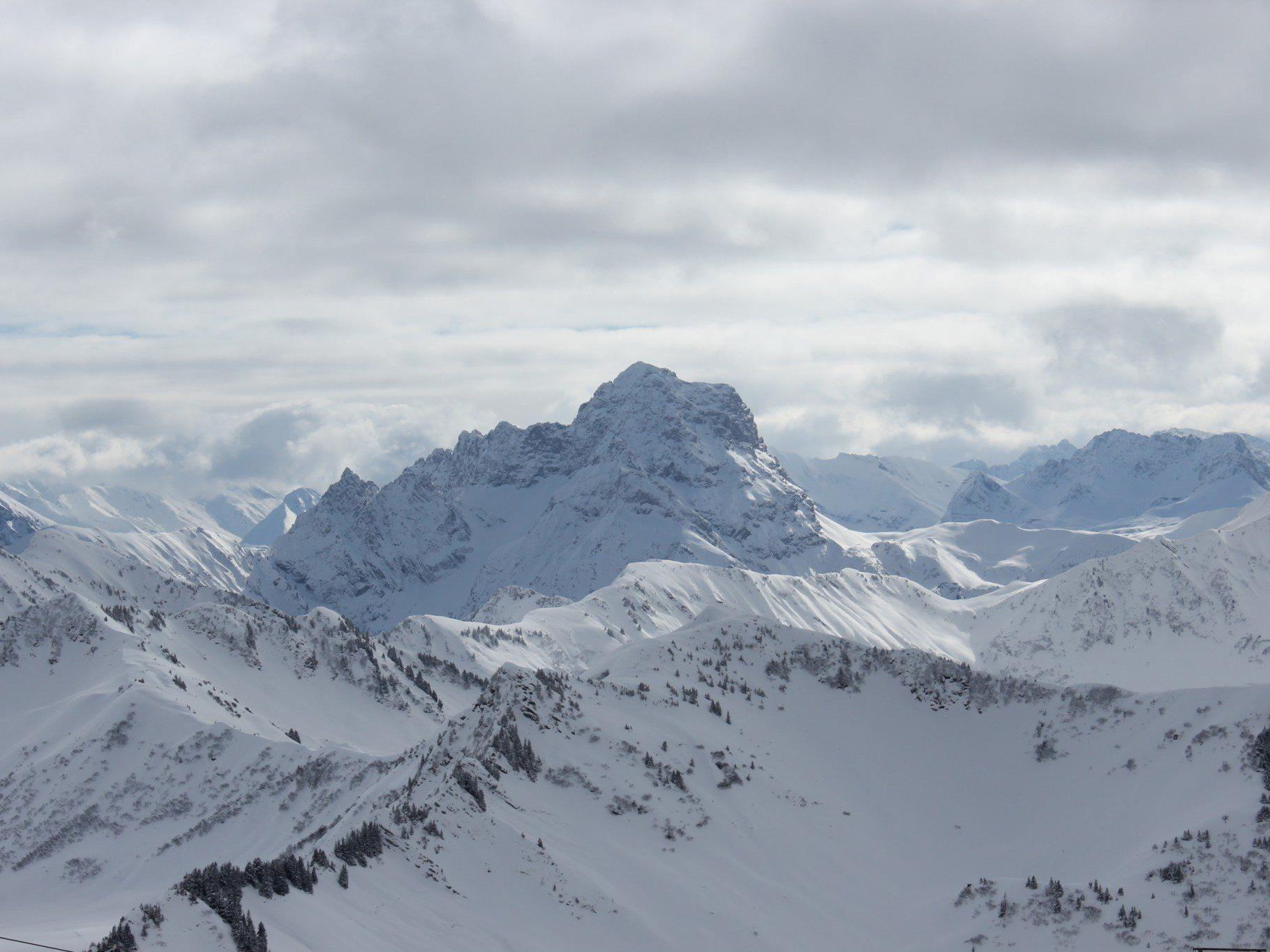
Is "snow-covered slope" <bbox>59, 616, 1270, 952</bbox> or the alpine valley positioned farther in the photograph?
"snow-covered slope" <bbox>59, 616, 1270, 952</bbox>

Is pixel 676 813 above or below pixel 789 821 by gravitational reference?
above

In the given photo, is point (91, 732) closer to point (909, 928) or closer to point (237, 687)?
point (237, 687)

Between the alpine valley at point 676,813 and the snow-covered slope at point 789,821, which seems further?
the snow-covered slope at point 789,821

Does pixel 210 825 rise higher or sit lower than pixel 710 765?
lower

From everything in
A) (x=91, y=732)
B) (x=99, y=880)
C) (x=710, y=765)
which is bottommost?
(x=99, y=880)

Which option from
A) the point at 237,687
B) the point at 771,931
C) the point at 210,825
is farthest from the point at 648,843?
the point at 237,687

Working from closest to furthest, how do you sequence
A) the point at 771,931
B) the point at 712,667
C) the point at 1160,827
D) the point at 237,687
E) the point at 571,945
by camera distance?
the point at 571,945
the point at 771,931
the point at 1160,827
the point at 712,667
the point at 237,687

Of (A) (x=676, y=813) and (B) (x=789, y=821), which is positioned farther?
(B) (x=789, y=821)

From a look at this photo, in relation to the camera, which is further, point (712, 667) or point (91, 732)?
point (91, 732)
